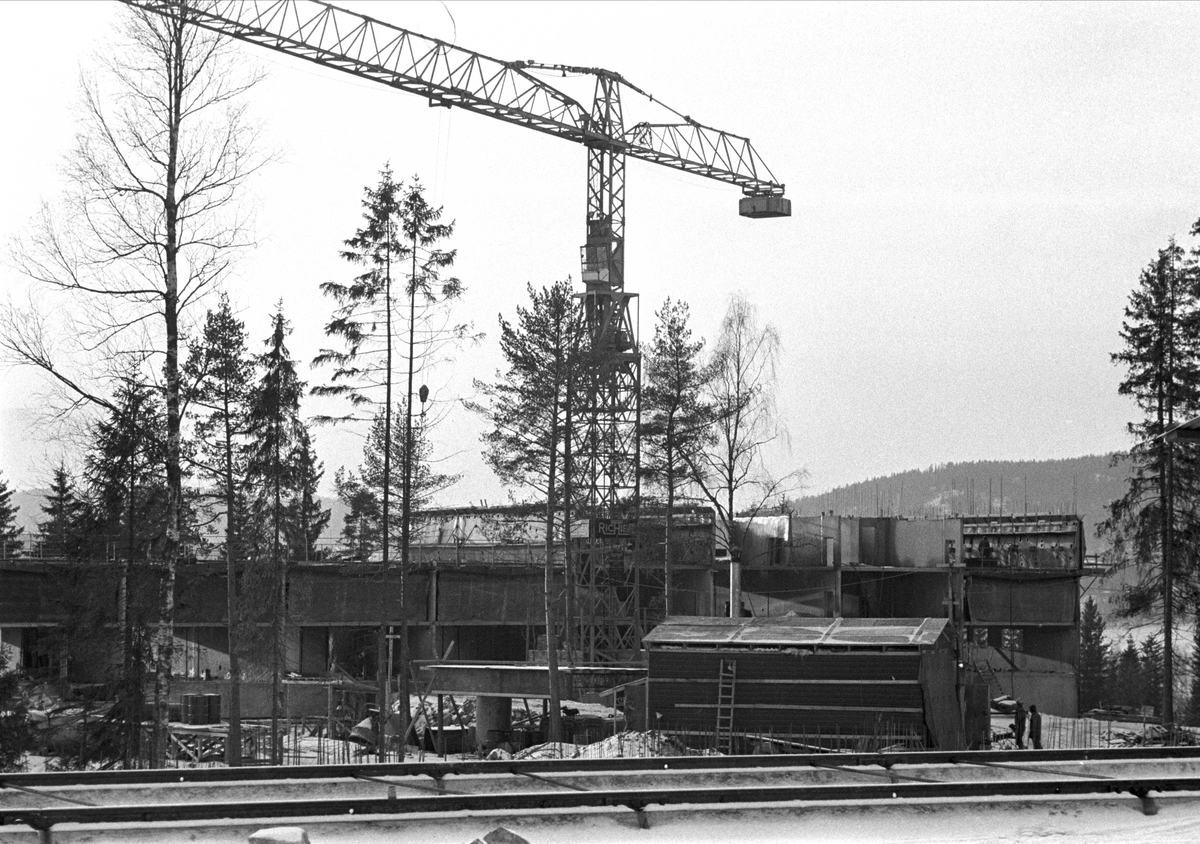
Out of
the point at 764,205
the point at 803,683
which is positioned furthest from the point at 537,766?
the point at 764,205

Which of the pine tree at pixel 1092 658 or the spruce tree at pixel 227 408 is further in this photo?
the pine tree at pixel 1092 658

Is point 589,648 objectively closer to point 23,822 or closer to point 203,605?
point 203,605

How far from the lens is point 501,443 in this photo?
36.3 meters

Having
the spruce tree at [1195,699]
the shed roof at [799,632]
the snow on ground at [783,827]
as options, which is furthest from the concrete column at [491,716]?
the spruce tree at [1195,699]

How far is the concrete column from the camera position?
3872cm

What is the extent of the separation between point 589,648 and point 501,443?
529 inches

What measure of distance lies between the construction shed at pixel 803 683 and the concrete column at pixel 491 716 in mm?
11148

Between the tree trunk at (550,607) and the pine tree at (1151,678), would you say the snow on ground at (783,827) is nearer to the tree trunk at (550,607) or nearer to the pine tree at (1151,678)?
the tree trunk at (550,607)

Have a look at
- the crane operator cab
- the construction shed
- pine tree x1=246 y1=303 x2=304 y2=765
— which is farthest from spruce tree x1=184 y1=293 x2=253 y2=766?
the crane operator cab

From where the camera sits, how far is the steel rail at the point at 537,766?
1348cm

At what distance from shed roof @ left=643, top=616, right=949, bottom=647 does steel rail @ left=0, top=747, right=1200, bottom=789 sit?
1218 centimetres

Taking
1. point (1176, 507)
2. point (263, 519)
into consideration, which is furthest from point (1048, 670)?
point (263, 519)

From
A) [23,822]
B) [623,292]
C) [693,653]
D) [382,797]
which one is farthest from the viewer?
[623,292]

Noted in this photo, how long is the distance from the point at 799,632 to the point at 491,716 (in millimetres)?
13927
